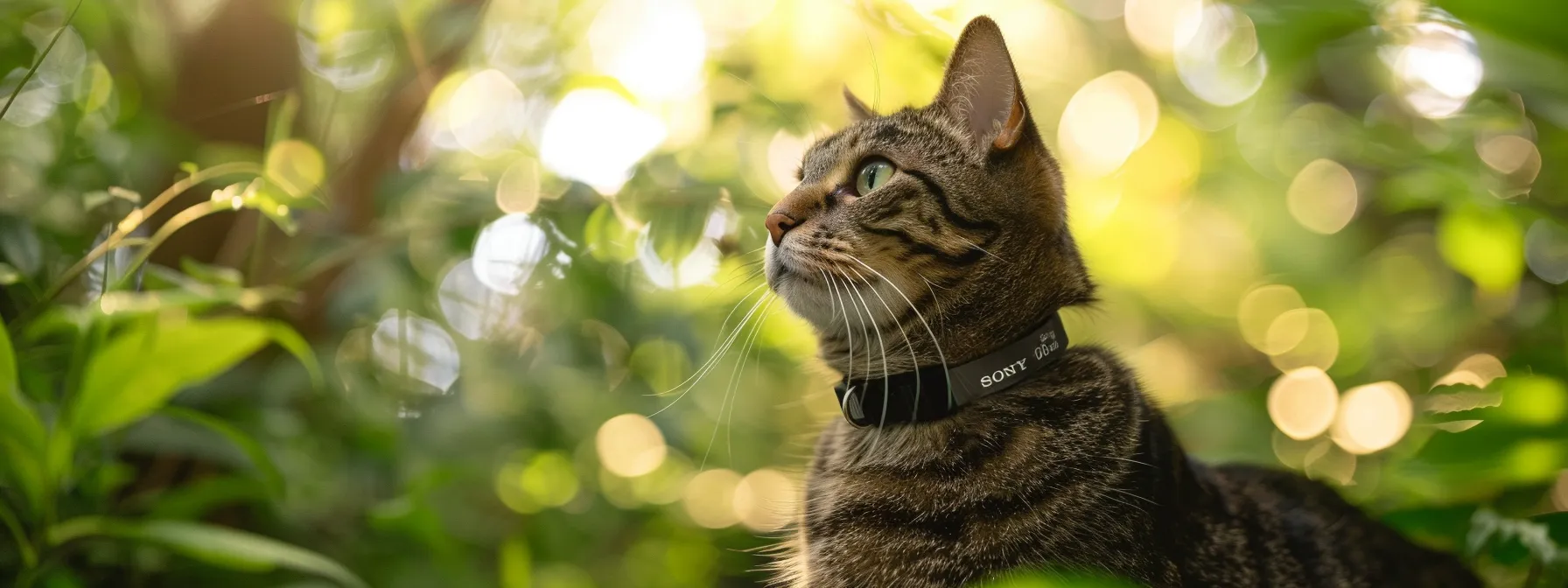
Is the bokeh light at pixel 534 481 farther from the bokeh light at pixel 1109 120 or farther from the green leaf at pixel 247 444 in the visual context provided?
the bokeh light at pixel 1109 120

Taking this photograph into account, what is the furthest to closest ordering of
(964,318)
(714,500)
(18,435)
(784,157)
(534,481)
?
1. (714,500)
2. (534,481)
3. (784,157)
4. (964,318)
5. (18,435)

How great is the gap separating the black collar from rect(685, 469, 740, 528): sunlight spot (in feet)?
3.32

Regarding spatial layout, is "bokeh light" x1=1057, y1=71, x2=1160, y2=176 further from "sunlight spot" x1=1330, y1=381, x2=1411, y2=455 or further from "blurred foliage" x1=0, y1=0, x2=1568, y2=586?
"sunlight spot" x1=1330, y1=381, x2=1411, y2=455

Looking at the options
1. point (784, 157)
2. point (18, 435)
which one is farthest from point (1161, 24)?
point (18, 435)

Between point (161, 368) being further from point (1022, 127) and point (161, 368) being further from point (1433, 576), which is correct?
point (1433, 576)

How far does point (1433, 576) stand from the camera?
1019 mm

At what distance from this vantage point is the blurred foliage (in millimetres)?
894

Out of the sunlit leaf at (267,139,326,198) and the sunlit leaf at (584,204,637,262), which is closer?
the sunlit leaf at (267,139,326,198)

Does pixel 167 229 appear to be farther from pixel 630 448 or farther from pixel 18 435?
pixel 630 448

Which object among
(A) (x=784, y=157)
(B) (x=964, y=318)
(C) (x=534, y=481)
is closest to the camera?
(B) (x=964, y=318)

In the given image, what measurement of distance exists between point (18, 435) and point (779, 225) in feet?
2.27

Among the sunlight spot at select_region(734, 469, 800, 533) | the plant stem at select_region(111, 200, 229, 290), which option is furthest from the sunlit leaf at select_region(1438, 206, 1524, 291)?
the plant stem at select_region(111, 200, 229, 290)

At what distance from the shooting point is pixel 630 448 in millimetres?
1897

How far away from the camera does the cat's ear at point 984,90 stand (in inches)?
34.8
